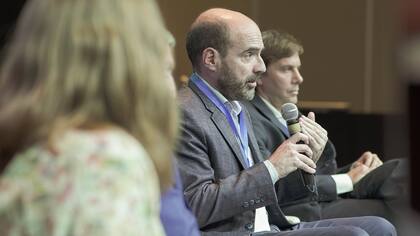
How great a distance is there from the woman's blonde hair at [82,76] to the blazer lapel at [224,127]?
1229 millimetres

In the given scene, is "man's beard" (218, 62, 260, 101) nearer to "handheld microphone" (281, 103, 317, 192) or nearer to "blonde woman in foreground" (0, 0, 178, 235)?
"handheld microphone" (281, 103, 317, 192)

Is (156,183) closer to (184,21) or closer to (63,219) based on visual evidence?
(63,219)

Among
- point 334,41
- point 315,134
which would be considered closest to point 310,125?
point 315,134

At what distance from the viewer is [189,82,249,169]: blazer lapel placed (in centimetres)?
249

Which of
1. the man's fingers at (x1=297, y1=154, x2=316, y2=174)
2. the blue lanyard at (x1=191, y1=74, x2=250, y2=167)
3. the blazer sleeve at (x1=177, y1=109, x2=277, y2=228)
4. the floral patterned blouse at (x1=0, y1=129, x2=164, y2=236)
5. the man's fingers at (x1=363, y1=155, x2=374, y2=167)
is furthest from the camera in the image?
the man's fingers at (x1=363, y1=155, x2=374, y2=167)

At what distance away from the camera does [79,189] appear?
3.73 ft

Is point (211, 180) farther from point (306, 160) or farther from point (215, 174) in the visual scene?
point (306, 160)

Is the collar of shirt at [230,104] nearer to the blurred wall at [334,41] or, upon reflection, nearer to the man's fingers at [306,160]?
the man's fingers at [306,160]

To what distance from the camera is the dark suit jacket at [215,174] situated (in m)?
2.36

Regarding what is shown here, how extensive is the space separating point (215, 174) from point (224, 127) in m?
0.15

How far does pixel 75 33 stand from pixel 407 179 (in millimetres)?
534

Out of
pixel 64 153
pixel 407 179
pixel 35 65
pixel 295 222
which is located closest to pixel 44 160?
pixel 64 153

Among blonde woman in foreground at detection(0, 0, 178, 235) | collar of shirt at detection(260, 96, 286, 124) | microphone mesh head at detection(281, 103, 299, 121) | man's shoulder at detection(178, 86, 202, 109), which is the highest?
blonde woman in foreground at detection(0, 0, 178, 235)

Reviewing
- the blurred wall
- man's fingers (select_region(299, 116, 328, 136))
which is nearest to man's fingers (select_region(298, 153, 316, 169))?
man's fingers (select_region(299, 116, 328, 136))
